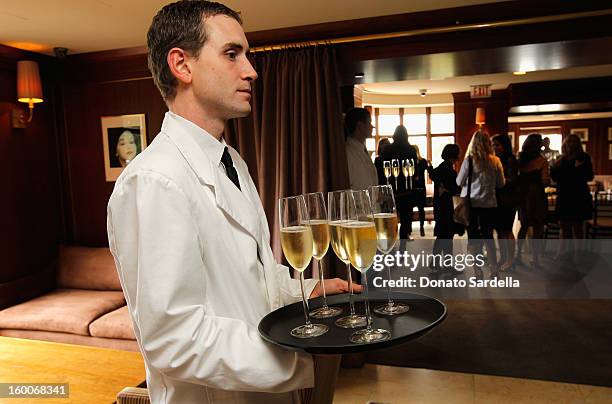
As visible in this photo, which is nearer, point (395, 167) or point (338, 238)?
point (338, 238)

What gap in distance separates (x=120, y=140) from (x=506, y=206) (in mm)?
3852

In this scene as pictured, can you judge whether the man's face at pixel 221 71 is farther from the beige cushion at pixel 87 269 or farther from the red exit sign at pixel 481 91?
the red exit sign at pixel 481 91

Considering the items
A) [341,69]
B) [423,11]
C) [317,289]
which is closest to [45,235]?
[341,69]

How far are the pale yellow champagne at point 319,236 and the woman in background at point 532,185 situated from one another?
5.18 metres

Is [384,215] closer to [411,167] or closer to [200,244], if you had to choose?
[200,244]

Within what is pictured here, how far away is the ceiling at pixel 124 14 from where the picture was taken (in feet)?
9.96

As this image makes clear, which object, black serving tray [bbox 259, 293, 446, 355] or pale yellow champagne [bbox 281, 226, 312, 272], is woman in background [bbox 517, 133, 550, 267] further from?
pale yellow champagne [bbox 281, 226, 312, 272]

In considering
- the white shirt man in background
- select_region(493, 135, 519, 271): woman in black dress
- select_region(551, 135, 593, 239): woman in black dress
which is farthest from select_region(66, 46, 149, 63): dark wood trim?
select_region(551, 135, 593, 239): woman in black dress

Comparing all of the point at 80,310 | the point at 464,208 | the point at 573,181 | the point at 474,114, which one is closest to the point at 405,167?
the point at 464,208

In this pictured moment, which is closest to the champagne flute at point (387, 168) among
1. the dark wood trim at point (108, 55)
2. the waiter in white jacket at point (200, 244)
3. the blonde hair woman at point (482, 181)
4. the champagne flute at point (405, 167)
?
the champagne flute at point (405, 167)

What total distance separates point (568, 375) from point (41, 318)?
364 cm

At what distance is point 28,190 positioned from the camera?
4270mm

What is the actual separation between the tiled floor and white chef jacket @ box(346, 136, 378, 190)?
54.9 inches

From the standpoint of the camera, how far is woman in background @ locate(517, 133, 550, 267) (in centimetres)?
570
